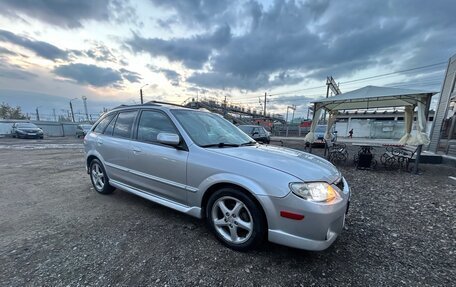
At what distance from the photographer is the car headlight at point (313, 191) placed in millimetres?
1885

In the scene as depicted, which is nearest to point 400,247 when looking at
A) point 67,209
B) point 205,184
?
point 205,184

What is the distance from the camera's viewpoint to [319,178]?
2.05 metres

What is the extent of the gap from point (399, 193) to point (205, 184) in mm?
4664

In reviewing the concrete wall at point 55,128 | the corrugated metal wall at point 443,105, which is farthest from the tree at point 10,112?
the corrugated metal wall at point 443,105

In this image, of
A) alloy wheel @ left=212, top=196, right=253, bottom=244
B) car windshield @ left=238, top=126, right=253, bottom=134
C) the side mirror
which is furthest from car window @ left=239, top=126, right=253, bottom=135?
alloy wheel @ left=212, top=196, right=253, bottom=244

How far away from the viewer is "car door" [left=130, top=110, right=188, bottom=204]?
2.57m

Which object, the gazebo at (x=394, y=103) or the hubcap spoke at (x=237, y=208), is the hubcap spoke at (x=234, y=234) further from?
the gazebo at (x=394, y=103)

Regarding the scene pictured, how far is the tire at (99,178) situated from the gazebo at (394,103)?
7875 millimetres

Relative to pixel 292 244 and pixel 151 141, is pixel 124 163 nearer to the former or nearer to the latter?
pixel 151 141

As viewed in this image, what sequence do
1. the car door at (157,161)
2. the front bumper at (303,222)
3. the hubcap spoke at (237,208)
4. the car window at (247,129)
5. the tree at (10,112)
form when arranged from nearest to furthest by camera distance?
the front bumper at (303,222), the hubcap spoke at (237,208), the car door at (157,161), the car window at (247,129), the tree at (10,112)

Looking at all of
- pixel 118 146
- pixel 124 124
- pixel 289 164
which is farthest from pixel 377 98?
pixel 118 146

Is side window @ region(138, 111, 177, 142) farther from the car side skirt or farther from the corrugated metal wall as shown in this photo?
the corrugated metal wall

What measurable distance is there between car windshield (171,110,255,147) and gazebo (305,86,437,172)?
6404 mm

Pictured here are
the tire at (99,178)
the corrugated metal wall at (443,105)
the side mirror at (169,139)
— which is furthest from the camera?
the corrugated metal wall at (443,105)
